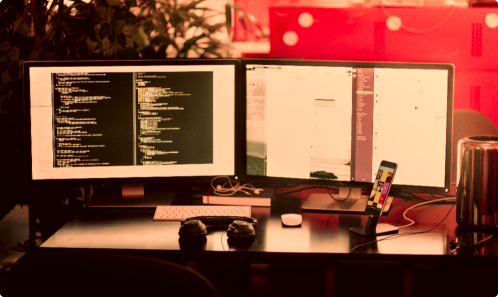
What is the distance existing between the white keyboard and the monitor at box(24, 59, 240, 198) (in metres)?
0.13

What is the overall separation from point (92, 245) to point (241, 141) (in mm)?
584

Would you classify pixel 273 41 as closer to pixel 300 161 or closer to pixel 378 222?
pixel 300 161

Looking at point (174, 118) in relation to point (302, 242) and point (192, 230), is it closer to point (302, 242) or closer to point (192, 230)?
point (192, 230)

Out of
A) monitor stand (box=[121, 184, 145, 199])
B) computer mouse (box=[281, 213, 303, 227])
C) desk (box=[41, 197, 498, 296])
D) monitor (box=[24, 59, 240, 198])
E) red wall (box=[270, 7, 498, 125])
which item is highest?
red wall (box=[270, 7, 498, 125])

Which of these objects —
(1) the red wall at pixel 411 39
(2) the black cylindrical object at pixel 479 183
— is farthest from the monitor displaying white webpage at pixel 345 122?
(1) the red wall at pixel 411 39

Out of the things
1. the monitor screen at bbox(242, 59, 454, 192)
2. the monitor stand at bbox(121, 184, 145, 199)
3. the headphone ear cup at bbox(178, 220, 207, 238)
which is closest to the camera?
the headphone ear cup at bbox(178, 220, 207, 238)

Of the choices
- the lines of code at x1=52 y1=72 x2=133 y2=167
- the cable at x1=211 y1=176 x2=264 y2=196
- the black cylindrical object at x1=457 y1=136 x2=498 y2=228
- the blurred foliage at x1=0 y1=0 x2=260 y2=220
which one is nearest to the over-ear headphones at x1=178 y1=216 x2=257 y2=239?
the cable at x1=211 y1=176 x2=264 y2=196

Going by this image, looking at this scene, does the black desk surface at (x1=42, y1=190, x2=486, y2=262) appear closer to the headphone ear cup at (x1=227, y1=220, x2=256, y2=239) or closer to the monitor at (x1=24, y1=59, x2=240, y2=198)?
the headphone ear cup at (x1=227, y1=220, x2=256, y2=239)

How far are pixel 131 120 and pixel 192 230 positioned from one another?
481 millimetres

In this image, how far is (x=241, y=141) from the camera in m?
1.73

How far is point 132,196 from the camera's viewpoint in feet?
5.88

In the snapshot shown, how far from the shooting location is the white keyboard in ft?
5.21

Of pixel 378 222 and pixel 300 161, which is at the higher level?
pixel 300 161

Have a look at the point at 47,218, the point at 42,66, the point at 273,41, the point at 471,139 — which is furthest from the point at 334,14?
the point at 47,218
